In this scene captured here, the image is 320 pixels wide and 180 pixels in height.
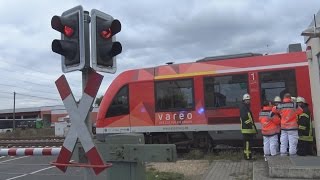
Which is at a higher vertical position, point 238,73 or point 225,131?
point 238,73

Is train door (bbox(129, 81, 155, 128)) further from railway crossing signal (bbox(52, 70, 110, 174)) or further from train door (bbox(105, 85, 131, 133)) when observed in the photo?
railway crossing signal (bbox(52, 70, 110, 174))

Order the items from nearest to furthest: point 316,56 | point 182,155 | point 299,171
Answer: point 299,171, point 316,56, point 182,155

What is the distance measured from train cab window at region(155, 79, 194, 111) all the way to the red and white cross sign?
10641 millimetres

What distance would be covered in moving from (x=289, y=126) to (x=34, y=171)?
7410mm

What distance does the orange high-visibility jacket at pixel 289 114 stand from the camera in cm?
1273

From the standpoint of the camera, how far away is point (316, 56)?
41.0 ft

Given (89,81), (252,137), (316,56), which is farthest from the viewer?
(252,137)

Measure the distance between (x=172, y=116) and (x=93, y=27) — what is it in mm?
10875

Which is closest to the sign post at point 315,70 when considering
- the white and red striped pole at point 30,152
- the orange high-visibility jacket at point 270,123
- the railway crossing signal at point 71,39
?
the orange high-visibility jacket at point 270,123

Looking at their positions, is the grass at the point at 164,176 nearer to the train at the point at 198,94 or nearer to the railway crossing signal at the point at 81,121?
the train at the point at 198,94

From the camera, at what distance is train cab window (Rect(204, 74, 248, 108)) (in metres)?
15.6

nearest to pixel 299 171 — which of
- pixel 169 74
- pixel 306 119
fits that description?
pixel 306 119

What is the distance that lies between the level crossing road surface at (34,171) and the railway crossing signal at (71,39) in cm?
488

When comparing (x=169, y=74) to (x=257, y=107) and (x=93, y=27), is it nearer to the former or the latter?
(x=257, y=107)
